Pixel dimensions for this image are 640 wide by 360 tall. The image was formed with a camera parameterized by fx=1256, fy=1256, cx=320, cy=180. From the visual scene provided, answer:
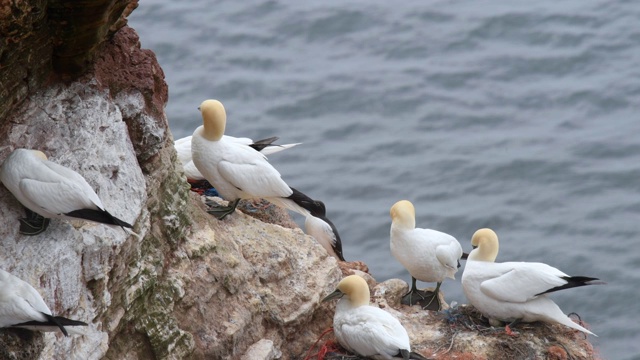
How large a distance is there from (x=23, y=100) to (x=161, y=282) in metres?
1.30

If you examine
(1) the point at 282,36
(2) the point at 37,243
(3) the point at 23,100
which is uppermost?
(3) the point at 23,100

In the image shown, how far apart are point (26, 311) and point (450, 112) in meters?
11.5

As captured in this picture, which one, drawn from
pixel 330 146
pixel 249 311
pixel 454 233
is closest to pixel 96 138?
pixel 249 311

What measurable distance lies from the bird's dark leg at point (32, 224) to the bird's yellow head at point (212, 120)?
2.02 m

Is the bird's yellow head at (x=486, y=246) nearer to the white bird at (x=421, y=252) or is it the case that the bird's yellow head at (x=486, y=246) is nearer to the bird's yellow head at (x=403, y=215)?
the white bird at (x=421, y=252)

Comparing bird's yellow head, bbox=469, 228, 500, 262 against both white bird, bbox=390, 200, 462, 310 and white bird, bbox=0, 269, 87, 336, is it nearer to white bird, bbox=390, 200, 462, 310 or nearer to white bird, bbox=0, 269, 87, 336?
white bird, bbox=390, 200, 462, 310

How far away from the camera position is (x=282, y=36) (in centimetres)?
1788

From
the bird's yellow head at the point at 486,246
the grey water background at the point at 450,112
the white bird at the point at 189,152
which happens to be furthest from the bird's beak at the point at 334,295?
the grey water background at the point at 450,112

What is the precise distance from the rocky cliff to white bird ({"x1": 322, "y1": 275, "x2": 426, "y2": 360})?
0.20 meters

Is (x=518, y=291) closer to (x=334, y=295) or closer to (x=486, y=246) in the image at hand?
(x=486, y=246)

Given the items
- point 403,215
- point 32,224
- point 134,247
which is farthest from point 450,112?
point 32,224

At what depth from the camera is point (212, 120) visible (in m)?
7.89

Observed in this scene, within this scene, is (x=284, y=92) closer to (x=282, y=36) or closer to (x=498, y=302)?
(x=282, y=36)

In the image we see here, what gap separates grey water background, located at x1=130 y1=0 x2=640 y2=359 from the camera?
1438cm
